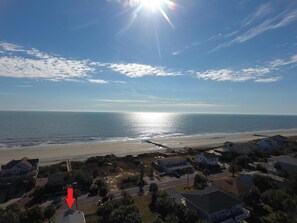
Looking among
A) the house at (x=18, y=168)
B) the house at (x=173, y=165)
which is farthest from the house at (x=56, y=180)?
the house at (x=173, y=165)

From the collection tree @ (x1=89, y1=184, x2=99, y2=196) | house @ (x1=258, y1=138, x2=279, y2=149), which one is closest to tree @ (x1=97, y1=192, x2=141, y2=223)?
tree @ (x1=89, y1=184, x2=99, y2=196)

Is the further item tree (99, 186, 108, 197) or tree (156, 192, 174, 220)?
tree (99, 186, 108, 197)

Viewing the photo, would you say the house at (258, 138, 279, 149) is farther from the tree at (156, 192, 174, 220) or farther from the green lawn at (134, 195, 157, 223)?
the tree at (156, 192, 174, 220)

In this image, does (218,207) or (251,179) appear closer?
(218,207)

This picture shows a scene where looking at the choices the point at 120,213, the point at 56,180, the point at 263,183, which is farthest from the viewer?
the point at 56,180

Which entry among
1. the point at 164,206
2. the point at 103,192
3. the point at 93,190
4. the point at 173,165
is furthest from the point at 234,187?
the point at 93,190

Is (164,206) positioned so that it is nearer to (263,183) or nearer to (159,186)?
(159,186)

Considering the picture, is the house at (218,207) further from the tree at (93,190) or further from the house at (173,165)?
the house at (173,165)
